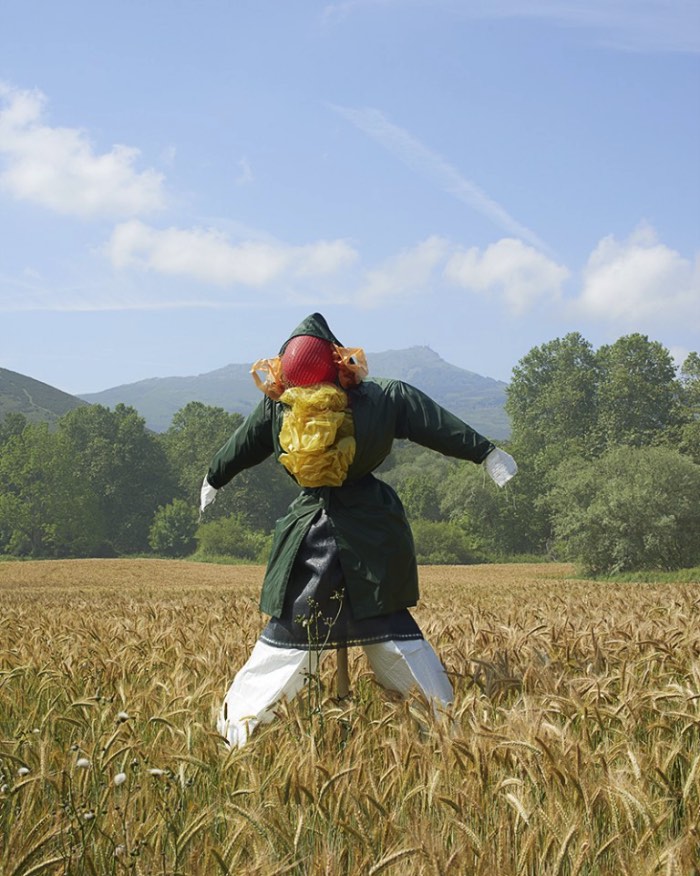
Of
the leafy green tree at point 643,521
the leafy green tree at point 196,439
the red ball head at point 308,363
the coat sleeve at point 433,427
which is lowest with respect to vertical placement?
the leafy green tree at point 643,521

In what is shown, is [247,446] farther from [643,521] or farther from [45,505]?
[45,505]

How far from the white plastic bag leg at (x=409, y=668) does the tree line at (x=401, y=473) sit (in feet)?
91.5

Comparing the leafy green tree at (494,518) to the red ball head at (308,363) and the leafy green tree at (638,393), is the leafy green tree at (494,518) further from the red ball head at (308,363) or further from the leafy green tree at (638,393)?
the red ball head at (308,363)

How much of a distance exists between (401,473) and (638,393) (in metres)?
15.8

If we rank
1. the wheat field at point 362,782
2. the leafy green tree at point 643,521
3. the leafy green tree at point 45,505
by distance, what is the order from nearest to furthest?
1. the wheat field at point 362,782
2. the leafy green tree at point 643,521
3. the leafy green tree at point 45,505

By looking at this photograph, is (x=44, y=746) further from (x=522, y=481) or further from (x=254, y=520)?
(x=254, y=520)

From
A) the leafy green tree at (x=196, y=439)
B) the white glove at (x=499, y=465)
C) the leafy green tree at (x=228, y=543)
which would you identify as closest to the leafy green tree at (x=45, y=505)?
the leafy green tree at (x=228, y=543)

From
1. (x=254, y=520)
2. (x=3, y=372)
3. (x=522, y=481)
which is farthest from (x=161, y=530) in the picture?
(x=3, y=372)

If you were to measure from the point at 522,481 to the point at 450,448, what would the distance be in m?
45.4

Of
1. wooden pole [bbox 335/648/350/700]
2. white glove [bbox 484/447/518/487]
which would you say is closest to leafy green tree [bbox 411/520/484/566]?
white glove [bbox 484/447/518/487]

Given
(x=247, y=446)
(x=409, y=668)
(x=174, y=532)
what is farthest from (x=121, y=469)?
(x=409, y=668)

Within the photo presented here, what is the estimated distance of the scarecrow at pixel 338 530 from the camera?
14.1 ft

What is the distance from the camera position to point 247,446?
4969 millimetres

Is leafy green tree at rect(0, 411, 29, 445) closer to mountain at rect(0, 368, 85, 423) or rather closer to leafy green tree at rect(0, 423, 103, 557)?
leafy green tree at rect(0, 423, 103, 557)
